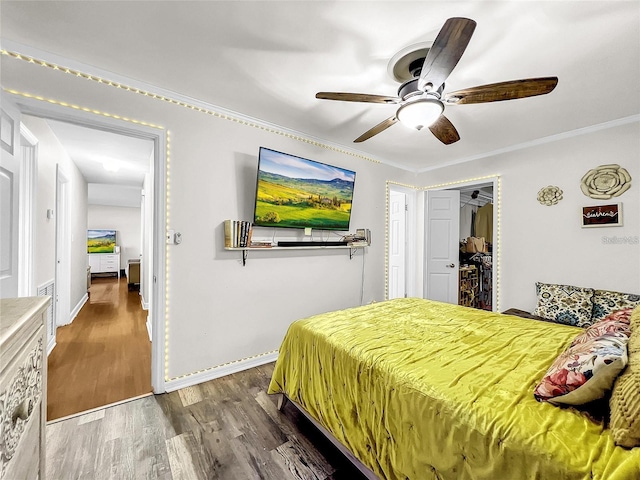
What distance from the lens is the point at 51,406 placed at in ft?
6.67

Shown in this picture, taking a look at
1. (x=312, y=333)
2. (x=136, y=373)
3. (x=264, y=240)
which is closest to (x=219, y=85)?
(x=264, y=240)

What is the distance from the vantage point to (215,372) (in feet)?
8.23

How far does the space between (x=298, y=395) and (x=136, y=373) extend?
1794mm

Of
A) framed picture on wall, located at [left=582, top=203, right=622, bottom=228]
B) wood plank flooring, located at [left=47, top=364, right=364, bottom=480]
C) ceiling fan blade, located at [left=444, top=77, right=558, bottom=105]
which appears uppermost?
ceiling fan blade, located at [left=444, top=77, right=558, bottom=105]

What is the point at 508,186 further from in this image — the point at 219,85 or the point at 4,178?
the point at 4,178

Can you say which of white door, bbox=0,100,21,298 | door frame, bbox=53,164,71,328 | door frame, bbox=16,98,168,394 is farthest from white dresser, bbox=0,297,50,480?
door frame, bbox=53,164,71,328

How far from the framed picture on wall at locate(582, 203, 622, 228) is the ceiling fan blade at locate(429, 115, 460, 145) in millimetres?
1908

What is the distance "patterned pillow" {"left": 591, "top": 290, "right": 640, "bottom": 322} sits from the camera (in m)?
2.48

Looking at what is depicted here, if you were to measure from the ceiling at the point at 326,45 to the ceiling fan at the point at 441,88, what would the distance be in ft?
1.01

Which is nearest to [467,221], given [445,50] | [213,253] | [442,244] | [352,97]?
[442,244]

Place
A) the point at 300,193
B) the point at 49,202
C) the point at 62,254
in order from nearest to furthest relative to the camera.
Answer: the point at 300,193 < the point at 49,202 < the point at 62,254

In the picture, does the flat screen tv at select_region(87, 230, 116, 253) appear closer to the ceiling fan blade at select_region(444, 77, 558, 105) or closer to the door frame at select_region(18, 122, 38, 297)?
the door frame at select_region(18, 122, 38, 297)

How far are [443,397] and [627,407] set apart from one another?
1.71ft

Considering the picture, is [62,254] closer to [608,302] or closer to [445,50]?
[445,50]
